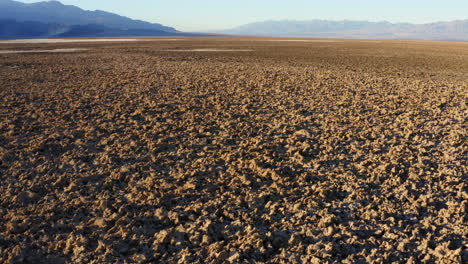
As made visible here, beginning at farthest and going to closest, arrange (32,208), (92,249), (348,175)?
(348,175), (32,208), (92,249)

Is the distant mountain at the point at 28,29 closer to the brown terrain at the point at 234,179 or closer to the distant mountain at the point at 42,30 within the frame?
the distant mountain at the point at 42,30

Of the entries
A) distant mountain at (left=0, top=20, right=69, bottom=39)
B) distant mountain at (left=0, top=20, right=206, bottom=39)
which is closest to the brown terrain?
distant mountain at (left=0, top=20, right=206, bottom=39)

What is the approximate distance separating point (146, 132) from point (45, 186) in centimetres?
240

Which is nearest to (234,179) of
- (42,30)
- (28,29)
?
(42,30)

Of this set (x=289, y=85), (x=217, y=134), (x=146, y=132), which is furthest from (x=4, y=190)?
(x=289, y=85)

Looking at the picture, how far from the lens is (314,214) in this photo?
4.21 m

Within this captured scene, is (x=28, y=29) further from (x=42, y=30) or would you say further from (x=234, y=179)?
(x=234, y=179)

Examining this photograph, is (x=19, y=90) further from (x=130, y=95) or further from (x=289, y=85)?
(x=289, y=85)

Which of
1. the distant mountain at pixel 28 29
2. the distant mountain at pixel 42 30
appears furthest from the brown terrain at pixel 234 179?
the distant mountain at pixel 28 29

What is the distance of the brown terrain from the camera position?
3691 millimetres

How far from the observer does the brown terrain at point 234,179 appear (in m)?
3.69

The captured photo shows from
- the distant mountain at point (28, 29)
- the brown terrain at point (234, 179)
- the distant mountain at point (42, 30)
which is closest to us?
the brown terrain at point (234, 179)

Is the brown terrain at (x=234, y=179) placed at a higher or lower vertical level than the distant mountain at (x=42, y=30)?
lower

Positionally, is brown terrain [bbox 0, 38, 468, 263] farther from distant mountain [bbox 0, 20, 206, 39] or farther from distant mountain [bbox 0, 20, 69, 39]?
distant mountain [bbox 0, 20, 69, 39]
